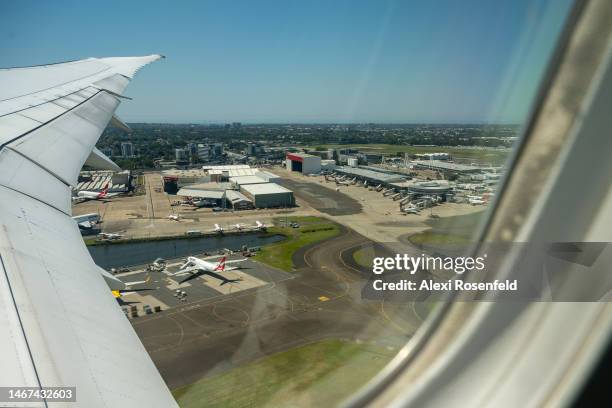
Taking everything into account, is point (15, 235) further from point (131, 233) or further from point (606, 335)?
point (131, 233)

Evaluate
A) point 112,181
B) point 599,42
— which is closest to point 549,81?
point 599,42

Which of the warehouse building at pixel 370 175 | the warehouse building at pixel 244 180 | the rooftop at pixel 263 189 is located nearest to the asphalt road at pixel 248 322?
the warehouse building at pixel 370 175

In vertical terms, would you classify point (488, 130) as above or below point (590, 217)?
above

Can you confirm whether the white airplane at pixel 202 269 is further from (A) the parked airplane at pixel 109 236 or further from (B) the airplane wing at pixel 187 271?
(A) the parked airplane at pixel 109 236

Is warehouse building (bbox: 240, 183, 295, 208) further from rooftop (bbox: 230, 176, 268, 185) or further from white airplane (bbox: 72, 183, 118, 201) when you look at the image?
white airplane (bbox: 72, 183, 118, 201)

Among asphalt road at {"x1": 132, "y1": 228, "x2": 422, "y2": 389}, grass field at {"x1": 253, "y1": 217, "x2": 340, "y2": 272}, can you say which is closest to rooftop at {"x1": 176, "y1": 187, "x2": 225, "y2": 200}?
grass field at {"x1": 253, "y1": 217, "x2": 340, "y2": 272}
